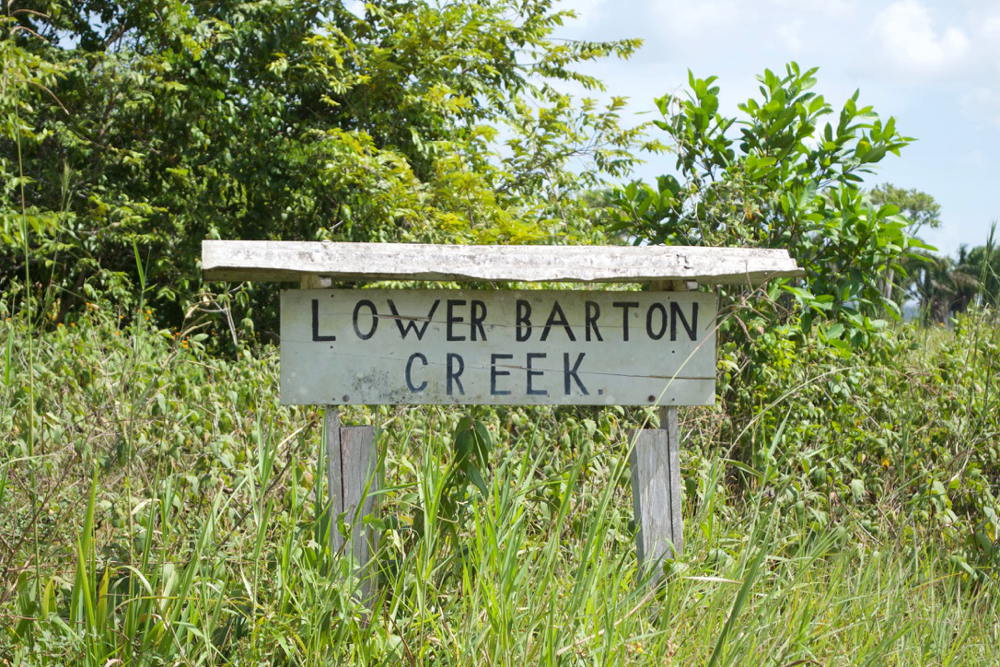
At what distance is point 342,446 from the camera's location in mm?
2434

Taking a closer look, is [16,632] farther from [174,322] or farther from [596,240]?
[174,322]

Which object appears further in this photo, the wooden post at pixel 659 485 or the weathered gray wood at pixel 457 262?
the wooden post at pixel 659 485

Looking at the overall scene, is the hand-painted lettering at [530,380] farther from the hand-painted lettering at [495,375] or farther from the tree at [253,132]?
the tree at [253,132]

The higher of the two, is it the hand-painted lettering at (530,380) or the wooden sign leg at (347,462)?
the hand-painted lettering at (530,380)

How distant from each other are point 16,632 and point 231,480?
1326 mm

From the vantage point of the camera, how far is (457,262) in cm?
227

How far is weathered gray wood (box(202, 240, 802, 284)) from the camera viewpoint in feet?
7.30

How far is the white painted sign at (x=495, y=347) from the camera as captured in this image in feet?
7.98

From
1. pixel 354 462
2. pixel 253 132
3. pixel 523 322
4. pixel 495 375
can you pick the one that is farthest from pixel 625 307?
pixel 253 132

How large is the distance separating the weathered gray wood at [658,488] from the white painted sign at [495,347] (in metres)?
0.13

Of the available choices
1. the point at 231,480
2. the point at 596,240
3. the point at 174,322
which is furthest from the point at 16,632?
the point at 174,322

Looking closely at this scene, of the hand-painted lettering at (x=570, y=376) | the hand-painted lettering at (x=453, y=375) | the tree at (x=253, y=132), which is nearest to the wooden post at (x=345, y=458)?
the hand-painted lettering at (x=453, y=375)

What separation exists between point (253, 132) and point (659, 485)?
18.6 feet

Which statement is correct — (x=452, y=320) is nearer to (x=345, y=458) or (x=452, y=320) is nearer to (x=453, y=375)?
(x=453, y=375)
